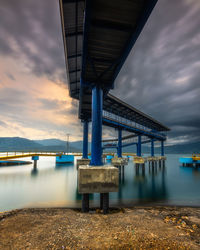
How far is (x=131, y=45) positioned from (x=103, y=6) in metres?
2.43

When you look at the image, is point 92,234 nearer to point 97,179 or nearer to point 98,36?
point 97,179

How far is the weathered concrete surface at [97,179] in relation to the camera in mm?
8398

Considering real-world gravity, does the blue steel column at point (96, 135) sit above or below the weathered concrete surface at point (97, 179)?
above

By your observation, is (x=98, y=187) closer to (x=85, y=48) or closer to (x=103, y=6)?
(x=85, y=48)

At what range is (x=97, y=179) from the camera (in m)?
8.53

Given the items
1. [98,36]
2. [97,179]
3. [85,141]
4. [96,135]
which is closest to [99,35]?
[98,36]

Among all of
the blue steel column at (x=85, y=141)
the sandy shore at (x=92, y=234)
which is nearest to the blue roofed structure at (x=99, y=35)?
the sandy shore at (x=92, y=234)

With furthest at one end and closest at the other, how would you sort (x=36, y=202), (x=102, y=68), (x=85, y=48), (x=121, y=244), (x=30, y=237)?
1. (x=36, y=202)
2. (x=102, y=68)
3. (x=85, y=48)
4. (x=30, y=237)
5. (x=121, y=244)

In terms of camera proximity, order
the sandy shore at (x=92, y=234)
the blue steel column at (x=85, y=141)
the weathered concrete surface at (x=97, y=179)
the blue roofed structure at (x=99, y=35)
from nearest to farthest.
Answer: the sandy shore at (x=92, y=234), the blue roofed structure at (x=99, y=35), the weathered concrete surface at (x=97, y=179), the blue steel column at (x=85, y=141)

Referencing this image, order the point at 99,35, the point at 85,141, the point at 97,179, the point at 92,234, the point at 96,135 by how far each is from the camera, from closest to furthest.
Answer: the point at 92,234
the point at 99,35
the point at 97,179
the point at 96,135
the point at 85,141

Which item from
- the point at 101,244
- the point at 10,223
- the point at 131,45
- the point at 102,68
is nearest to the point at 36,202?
the point at 10,223

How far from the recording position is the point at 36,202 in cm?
1420

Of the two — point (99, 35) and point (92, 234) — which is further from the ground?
point (99, 35)

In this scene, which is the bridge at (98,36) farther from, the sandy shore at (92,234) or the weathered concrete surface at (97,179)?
the sandy shore at (92,234)
